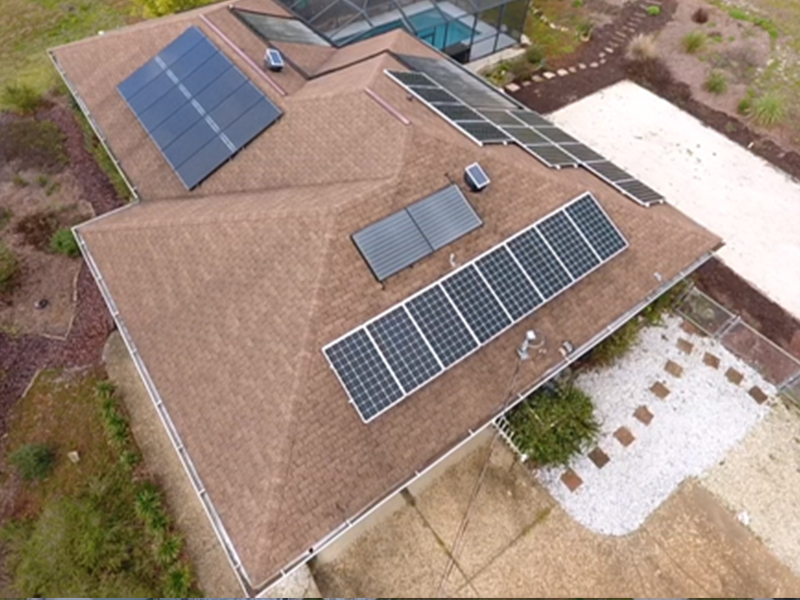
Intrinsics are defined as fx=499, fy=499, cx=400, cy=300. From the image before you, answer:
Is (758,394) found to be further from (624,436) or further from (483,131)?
(483,131)

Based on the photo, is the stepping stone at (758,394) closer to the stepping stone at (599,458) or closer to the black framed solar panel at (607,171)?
the stepping stone at (599,458)

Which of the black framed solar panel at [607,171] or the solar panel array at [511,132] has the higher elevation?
the solar panel array at [511,132]

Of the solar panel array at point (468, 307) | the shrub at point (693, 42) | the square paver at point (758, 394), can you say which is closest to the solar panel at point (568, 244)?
the solar panel array at point (468, 307)

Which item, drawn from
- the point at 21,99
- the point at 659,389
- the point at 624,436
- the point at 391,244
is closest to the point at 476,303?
the point at 391,244

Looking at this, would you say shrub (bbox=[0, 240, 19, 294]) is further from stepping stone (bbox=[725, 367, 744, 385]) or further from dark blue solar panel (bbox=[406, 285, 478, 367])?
stepping stone (bbox=[725, 367, 744, 385])

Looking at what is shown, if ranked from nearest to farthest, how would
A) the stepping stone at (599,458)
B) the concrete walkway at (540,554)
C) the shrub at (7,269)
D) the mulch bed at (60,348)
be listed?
the concrete walkway at (540,554) → the stepping stone at (599,458) → the mulch bed at (60,348) → the shrub at (7,269)

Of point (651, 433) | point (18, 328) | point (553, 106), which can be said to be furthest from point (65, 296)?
point (553, 106)

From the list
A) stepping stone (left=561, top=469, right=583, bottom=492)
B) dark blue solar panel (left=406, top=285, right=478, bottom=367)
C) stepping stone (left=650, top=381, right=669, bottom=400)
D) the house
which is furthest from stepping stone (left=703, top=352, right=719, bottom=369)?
dark blue solar panel (left=406, top=285, right=478, bottom=367)

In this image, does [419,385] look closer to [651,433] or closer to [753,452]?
[651,433]
